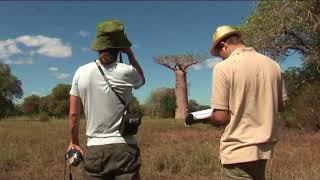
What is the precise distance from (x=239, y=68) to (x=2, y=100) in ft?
265

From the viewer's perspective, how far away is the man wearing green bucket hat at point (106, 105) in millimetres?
3900

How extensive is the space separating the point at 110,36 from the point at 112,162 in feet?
2.81

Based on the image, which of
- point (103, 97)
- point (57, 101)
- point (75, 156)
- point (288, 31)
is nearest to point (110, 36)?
point (103, 97)

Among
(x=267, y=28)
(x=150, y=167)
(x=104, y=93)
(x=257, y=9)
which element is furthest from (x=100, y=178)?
(x=257, y=9)

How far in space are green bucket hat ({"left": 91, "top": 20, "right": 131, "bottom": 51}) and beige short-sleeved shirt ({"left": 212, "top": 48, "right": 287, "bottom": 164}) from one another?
718 millimetres

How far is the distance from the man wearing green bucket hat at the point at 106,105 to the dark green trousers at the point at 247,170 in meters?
0.67

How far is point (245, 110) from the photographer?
3691mm

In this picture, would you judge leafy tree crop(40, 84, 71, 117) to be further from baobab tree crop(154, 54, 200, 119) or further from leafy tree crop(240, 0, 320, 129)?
leafy tree crop(240, 0, 320, 129)

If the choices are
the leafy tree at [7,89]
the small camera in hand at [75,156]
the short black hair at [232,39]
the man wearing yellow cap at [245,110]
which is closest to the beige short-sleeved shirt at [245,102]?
the man wearing yellow cap at [245,110]

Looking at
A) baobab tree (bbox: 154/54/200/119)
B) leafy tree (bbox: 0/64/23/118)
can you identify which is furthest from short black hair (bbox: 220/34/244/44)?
leafy tree (bbox: 0/64/23/118)

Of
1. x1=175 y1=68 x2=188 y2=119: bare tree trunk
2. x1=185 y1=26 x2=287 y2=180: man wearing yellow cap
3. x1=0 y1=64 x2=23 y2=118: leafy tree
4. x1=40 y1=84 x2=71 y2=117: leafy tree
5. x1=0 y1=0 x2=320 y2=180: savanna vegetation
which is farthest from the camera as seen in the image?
x1=40 y1=84 x2=71 y2=117: leafy tree

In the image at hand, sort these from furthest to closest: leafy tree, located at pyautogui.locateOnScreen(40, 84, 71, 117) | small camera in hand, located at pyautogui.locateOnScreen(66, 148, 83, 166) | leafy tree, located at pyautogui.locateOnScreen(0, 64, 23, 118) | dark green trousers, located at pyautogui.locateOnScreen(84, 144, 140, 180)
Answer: leafy tree, located at pyautogui.locateOnScreen(40, 84, 71, 117) → leafy tree, located at pyautogui.locateOnScreen(0, 64, 23, 118) → small camera in hand, located at pyautogui.locateOnScreen(66, 148, 83, 166) → dark green trousers, located at pyautogui.locateOnScreen(84, 144, 140, 180)

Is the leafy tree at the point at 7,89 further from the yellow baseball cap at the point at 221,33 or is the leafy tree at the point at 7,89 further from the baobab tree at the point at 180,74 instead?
the yellow baseball cap at the point at 221,33

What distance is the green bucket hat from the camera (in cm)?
395
